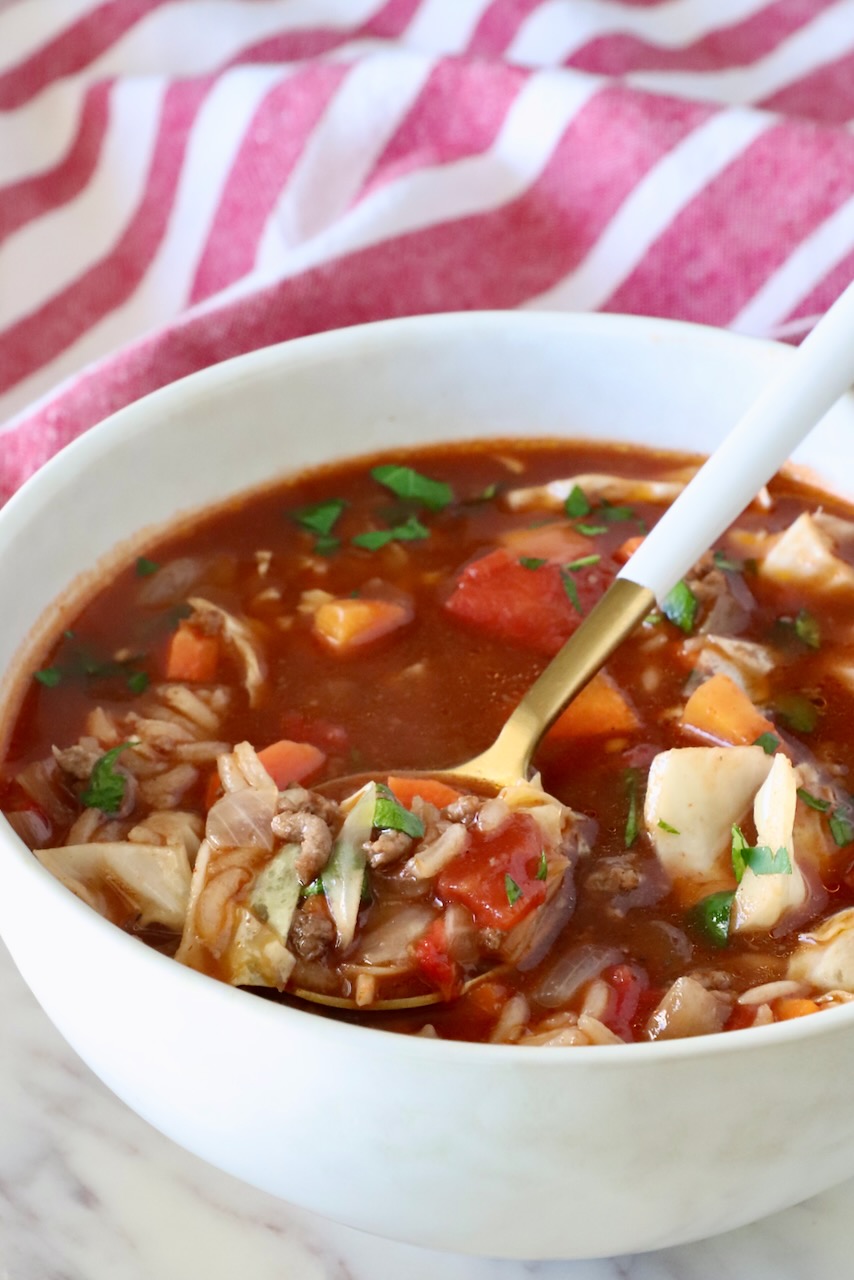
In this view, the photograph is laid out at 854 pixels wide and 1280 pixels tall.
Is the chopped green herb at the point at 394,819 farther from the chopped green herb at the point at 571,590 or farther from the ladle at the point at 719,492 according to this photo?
the chopped green herb at the point at 571,590

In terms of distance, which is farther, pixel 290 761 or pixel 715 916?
pixel 290 761

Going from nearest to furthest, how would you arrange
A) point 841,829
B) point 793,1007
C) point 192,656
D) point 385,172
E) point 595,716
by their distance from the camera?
point 793,1007
point 841,829
point 595,716
point 192,656
point 385,172

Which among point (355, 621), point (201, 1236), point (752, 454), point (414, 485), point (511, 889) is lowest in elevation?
point (201, 1236)

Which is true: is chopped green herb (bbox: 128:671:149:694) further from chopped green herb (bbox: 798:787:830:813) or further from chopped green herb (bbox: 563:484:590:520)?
chopped green herb (bbox: 798:787:830:813)

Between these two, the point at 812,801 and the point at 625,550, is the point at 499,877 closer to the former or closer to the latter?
the point at 812,801

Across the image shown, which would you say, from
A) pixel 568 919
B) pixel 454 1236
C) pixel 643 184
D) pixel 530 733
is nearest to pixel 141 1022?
pixel 454 1236

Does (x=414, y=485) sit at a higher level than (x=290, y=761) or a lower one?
higher

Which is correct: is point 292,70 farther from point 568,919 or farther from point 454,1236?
point 454,1236

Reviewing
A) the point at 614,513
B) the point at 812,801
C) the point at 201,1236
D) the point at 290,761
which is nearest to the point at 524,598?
the point at 614,513
